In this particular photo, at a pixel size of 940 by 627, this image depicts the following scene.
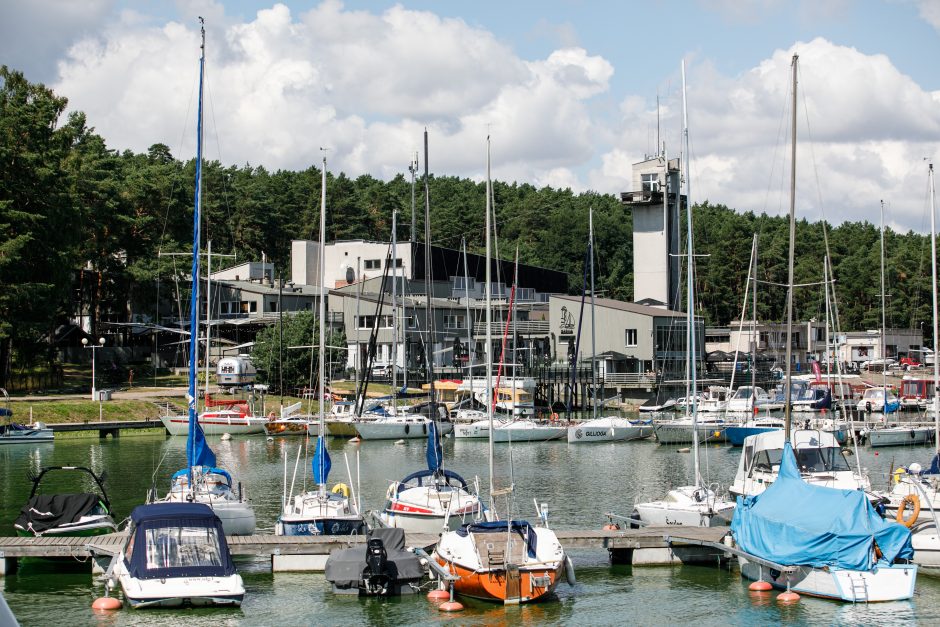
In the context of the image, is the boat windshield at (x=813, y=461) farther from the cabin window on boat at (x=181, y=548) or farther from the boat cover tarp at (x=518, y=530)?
the cabin window on boat at (x=181, y=548)

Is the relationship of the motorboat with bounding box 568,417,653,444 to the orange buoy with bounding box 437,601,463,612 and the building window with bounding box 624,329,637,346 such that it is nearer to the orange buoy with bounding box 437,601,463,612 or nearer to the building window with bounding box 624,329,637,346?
the building window with bounding box 624,329,637,346

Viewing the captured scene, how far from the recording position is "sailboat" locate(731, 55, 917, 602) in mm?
24453

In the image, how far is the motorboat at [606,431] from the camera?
67.2 metres

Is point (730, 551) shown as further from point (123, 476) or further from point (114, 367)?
point (114, 367)

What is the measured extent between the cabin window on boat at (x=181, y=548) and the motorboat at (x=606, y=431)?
44.4m

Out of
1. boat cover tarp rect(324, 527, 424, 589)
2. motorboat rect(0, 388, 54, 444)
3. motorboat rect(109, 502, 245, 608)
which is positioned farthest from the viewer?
motorboat rect(0, 388, 54, 444)

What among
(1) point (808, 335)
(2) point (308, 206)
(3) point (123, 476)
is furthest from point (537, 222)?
(3) point (123, 476)

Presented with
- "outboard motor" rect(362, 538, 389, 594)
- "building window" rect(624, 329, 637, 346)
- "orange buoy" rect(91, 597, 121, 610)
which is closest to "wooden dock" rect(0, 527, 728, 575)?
"outboard motor" rect(362, 538, 389, 594)

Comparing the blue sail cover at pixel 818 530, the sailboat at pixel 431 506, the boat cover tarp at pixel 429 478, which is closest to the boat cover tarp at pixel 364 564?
the sailboat at pixel 431 506

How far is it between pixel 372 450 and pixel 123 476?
55.2ft

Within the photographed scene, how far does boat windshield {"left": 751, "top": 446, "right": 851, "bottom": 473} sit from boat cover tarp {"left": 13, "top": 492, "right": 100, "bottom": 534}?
68.5ft

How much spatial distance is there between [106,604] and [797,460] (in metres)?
21.9

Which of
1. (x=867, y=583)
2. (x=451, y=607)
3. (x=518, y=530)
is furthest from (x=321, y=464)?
(x=867, y=583)

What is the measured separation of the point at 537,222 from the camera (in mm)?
164250
